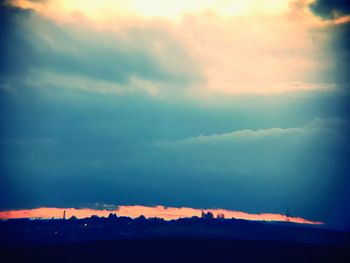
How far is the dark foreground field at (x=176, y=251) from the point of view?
28.9 m

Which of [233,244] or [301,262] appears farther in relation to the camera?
[233,244]

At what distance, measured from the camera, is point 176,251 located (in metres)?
30.6

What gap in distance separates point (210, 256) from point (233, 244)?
1.94m

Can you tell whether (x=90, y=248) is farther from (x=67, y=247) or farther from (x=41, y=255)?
(x=41, y=255)

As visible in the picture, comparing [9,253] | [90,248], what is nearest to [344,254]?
[90,248]

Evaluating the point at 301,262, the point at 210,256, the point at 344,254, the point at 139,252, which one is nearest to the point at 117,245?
the point at 139,252

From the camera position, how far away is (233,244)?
31156 millimetres

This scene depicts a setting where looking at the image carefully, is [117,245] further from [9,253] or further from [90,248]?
[9,253]

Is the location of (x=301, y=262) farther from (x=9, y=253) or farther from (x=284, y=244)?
(x=9, y=253)

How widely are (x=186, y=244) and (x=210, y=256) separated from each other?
1.92m

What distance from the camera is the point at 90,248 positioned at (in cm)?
3108

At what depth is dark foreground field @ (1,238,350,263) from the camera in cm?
2892

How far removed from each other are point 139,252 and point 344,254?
1357cm

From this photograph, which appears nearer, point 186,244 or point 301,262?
point 301,262
